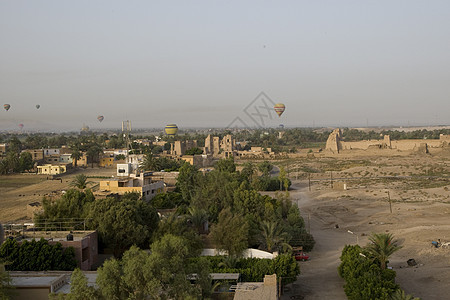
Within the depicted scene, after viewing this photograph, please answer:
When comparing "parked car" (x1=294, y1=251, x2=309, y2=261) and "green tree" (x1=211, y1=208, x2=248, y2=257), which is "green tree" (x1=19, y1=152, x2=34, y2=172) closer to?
"green tree" (x1=211, y1=208, x2=248, y2=257)

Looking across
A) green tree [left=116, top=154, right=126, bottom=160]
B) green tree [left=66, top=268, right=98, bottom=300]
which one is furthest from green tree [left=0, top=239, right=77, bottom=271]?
green tree [left=116, top=154, right=126, bottom=160]

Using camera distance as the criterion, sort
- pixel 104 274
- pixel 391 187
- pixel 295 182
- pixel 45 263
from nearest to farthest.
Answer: pixel 104 274 → pixel 45 263 → pixel 391 187 → pixel 295 182

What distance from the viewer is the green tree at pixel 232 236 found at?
797 inches

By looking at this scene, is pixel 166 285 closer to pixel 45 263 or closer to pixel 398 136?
pixel 45 263

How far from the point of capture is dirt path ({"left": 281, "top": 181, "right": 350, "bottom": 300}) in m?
17.4

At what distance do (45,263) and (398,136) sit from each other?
381 feet

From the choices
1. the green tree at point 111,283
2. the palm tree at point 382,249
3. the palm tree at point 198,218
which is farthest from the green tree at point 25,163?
the green tree at point 111,283

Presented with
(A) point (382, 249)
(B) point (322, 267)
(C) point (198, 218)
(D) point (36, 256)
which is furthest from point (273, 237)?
(D) point (36, 256)

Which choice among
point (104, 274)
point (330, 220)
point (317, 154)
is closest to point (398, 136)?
point (317, 154)

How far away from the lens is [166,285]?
1082 cm

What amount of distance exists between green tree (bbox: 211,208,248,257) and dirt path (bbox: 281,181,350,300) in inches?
120

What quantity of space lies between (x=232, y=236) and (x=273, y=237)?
7.58 ft

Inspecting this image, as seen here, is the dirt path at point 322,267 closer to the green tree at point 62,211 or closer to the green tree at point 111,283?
the green tree at point 111,283

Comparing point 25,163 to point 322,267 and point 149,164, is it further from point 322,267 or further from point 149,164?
point 322,267
